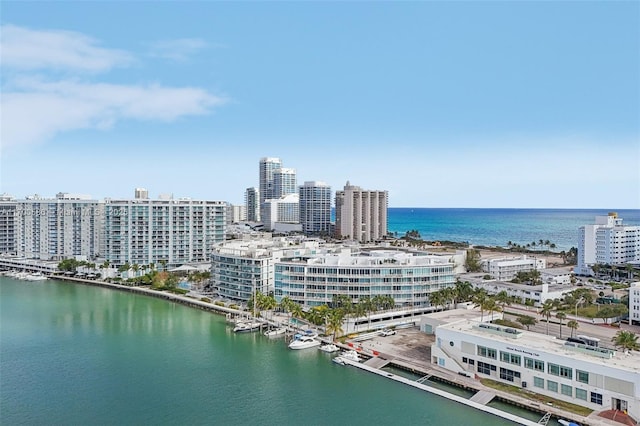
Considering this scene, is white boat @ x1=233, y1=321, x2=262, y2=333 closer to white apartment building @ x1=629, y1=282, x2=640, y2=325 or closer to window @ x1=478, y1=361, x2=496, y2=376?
window @ x1=478, y1=361, x2=496, y2=376

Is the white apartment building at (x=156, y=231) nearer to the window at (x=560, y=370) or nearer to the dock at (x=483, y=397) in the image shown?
the dock at (x=483, y=397)

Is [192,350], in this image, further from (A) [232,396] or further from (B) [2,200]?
(B) [2,200]

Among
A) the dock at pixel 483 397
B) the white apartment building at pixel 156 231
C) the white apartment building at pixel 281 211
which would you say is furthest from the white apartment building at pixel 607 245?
the white apartment building at pixel 281 211

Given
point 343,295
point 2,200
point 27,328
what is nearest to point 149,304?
point 27,328

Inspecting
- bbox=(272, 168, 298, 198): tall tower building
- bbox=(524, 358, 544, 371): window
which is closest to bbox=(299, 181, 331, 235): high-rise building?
bbox=(272, 168, 298, 198): tall tower building

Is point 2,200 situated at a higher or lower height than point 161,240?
higher

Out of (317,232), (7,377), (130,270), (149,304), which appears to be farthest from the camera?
(317,232)
